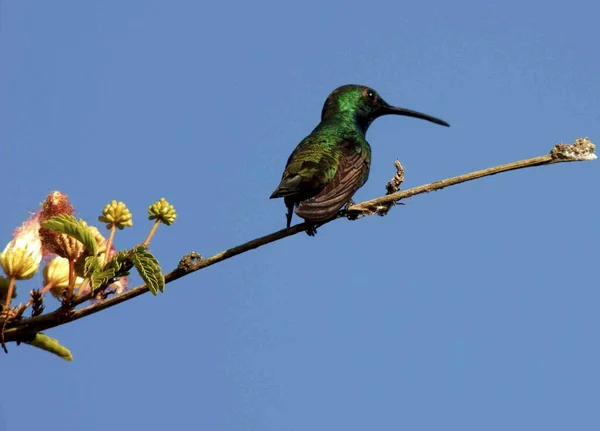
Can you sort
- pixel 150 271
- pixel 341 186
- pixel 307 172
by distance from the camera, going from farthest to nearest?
pixel 307 172 → pixel 341 186 → pixel 150 271

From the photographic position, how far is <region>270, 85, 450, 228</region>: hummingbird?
5829 millimetres

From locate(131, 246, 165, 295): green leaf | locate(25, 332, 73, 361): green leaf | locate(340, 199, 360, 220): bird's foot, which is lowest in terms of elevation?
locate(25, 332, 73, 361): green leaf

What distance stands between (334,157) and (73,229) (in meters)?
4.20

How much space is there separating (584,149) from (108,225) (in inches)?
79.0

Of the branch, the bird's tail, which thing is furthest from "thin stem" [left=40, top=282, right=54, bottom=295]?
the bird's tail

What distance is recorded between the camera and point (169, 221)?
3184 millimetres

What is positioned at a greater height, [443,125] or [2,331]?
[443,125]

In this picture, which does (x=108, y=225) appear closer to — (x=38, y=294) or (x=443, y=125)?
(x=38, y=294)

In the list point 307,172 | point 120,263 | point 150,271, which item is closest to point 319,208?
point 307,172

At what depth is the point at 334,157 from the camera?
23.1ft

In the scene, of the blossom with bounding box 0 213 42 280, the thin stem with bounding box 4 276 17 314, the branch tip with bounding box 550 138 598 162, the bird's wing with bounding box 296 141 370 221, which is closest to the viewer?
the thin stem with bounding box 4 276 17 314

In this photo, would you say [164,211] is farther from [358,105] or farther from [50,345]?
[358,105]

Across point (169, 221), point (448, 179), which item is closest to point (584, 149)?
point (448, 179)

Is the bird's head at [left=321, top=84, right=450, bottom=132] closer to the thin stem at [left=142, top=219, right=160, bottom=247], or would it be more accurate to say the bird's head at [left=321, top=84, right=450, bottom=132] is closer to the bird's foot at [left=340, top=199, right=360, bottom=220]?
the bird's foot at [left=340, top=199, right=360, bottom=220]
